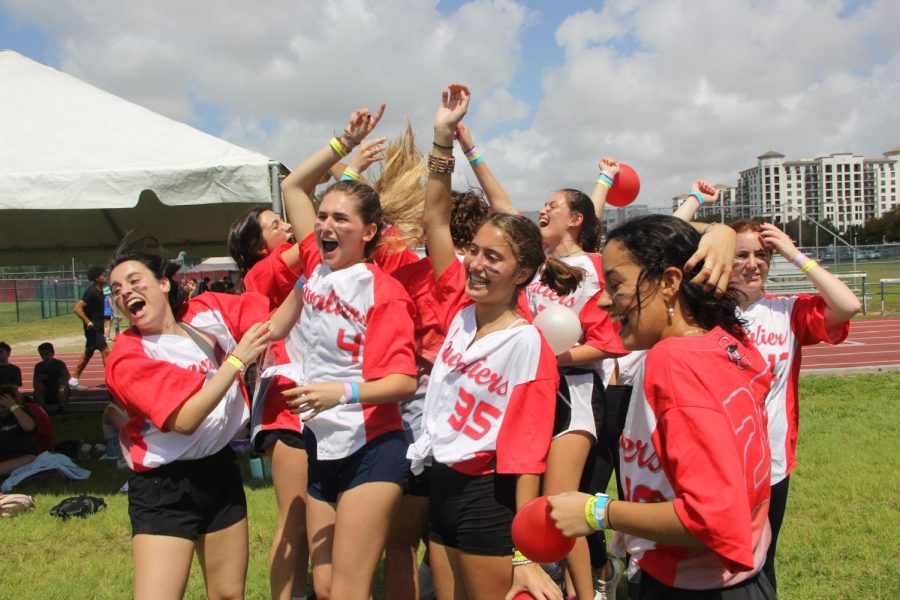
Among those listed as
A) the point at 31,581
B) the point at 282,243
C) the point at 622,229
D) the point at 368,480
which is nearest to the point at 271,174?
the point at 282,243

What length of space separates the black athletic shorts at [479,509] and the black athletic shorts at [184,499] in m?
0.97

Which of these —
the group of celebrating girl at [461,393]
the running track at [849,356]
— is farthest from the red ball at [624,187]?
the running track at [849,356]

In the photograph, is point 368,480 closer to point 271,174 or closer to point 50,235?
point 271,174

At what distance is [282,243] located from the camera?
3867mm

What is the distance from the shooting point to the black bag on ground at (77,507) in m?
5.48

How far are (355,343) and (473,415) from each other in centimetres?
61

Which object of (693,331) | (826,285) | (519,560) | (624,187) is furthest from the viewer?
(624,187)

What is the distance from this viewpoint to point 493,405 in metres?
2.43

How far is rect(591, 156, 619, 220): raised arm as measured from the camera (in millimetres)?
4188

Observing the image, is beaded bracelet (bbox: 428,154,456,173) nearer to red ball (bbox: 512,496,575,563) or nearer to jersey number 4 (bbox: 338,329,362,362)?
jersey number 4 (bbox: 338,329,362,362)

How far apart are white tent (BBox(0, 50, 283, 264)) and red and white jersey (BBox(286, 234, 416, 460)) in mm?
3136

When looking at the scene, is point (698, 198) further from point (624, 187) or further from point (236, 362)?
point (236, 362)

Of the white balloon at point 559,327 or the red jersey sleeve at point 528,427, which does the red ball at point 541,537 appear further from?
the white balloon at point 559,327

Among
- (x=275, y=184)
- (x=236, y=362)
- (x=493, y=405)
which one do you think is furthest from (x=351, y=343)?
(x=275, y=184)
